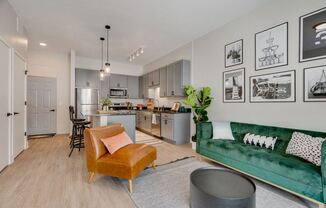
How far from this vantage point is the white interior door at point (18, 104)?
3.25 meters

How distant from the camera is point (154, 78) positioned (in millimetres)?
6121

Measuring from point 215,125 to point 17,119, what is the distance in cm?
424

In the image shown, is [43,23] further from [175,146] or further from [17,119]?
[175,146]

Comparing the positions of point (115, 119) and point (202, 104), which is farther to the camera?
point (202, 104)

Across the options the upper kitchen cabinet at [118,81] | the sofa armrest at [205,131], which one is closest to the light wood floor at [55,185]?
the sofa armrest at [205,131]

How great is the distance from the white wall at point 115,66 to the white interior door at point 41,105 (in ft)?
3.93

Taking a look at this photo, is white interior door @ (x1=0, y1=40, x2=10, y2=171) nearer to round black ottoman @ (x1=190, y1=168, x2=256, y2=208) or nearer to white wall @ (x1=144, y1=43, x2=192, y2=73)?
round black ottoman @ (x1=190, y1=168, x2=256, y2=208)

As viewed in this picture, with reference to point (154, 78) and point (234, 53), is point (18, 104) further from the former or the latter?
point (234, 53)

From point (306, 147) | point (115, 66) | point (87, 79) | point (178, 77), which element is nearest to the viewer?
point (306, 147)

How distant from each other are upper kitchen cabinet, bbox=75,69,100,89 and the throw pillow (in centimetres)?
405

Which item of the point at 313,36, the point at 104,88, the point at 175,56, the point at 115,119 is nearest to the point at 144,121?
the point at 104,88

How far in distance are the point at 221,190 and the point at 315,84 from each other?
2152 millimetres

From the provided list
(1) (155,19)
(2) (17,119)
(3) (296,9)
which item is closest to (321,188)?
(3) (296,9)

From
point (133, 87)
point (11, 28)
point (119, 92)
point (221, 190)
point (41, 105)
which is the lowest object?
point (221, 190)
